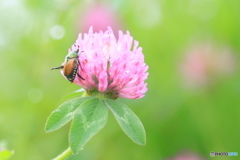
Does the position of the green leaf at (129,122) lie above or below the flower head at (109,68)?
below

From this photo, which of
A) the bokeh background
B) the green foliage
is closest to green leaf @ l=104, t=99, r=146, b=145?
the green foliage

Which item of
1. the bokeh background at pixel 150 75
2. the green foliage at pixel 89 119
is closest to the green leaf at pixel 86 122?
the green foliage at pixel 89 119

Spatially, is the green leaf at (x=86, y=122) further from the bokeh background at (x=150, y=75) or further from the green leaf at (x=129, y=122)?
the bokeh background at (x=150, y=75)

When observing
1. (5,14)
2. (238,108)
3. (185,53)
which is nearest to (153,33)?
(185,53)

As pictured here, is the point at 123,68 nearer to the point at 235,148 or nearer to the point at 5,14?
the point at 235,148

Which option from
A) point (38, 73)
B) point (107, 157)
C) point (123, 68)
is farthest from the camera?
point (38, 73)

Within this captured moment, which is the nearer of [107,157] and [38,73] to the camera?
[107,157]

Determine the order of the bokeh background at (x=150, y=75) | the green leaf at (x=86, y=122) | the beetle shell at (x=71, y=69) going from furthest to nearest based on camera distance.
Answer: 1. the bokeh background at (x=150, y=75)
2. the beetle shell at (x=71, y=69)
3. the green leaf at (x=86, y=122)
